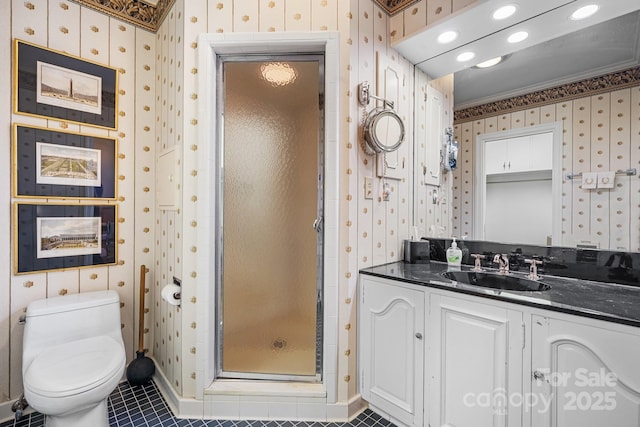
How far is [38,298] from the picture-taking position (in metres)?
1.71

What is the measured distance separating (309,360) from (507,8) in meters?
2.18

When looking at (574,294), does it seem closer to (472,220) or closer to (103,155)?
(472,220)

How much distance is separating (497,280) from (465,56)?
1405mm

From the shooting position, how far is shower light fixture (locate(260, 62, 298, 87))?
173 cm

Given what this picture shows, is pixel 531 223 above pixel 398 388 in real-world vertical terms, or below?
above

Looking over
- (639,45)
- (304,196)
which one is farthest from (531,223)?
(304,196)

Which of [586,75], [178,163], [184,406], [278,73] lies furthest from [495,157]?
[184,406]

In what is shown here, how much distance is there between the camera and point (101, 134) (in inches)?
74.6

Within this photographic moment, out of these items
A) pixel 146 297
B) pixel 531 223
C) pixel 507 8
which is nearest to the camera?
pixel 507 8

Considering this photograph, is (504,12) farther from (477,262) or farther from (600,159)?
(477,262)

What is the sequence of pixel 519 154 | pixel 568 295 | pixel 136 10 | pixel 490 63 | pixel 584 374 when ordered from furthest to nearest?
pixel 136 10 → pixel 490 63 → pixel 519 154 → pixel 568 295 → pixel 584 374

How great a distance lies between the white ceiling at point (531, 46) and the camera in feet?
4.59

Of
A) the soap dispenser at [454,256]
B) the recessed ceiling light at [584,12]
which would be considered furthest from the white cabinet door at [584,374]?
the recessed ceiling light at [584,12]

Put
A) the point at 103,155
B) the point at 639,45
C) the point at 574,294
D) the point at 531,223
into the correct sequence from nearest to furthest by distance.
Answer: the point at 574,294, the point at 639,45, the point at 531,223, the point at 103,155
